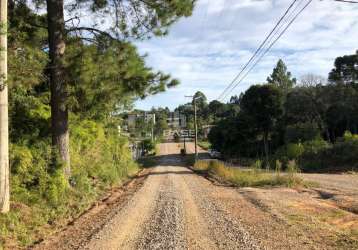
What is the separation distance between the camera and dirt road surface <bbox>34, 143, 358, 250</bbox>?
28.8 feet

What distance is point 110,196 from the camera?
18734 millimetres

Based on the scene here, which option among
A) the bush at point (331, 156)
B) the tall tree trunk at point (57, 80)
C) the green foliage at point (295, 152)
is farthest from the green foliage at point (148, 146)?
the tall tree trunk at point (57, 80)

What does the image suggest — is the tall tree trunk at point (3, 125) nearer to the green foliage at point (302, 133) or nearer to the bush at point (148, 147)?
the green foliage at point (302, 133)

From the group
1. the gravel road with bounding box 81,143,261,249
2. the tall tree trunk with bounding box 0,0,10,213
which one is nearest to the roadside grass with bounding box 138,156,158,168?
the gravel road with bounding box 81,143,261,249

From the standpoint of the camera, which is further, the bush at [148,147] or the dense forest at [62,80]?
the bush at [148,147]

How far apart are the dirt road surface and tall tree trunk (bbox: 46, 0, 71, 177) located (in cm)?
256

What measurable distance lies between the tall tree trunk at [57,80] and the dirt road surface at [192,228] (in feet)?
8.41

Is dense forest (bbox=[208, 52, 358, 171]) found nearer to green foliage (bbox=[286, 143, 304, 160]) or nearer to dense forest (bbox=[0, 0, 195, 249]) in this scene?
green foliage (bbox=[286, 143, 304, 160])

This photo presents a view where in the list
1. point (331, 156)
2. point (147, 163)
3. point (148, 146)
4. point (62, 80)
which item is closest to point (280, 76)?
point (148, 146)

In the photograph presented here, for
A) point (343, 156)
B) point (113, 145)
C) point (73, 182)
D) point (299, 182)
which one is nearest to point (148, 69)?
point (73, 182)

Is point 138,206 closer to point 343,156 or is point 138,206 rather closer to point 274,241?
point 274,241

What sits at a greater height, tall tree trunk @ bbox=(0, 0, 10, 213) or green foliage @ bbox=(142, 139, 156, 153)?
tall tree trunk @ bbox=(0, 0, 10, 213)

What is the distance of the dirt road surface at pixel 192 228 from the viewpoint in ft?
28.8

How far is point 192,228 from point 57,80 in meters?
7.84
